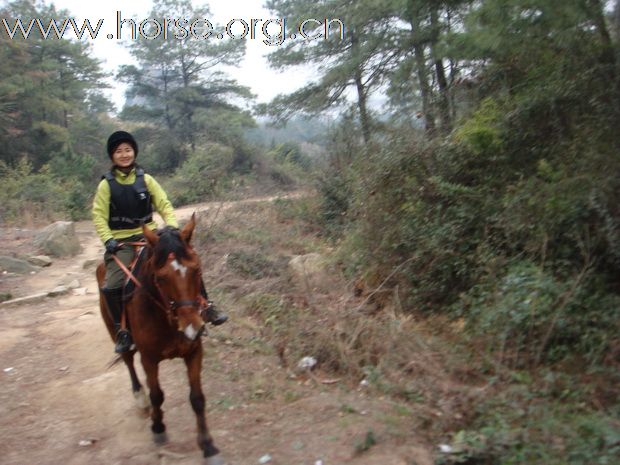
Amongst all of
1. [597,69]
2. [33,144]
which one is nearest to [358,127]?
[597,69]

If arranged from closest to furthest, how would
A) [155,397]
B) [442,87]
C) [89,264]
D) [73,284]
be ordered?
[155,397]
[73,284]
[442,87]
[89,264]

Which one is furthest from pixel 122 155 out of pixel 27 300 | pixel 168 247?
pixel 27 300

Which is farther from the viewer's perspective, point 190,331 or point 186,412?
point 186,412

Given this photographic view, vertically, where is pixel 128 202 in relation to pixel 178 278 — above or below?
above

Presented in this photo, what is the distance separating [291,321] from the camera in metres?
7.55

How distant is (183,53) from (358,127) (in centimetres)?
2348

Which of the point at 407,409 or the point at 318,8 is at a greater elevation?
the point at 318,8

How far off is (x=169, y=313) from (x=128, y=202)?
152 cm

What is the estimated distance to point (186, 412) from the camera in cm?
548

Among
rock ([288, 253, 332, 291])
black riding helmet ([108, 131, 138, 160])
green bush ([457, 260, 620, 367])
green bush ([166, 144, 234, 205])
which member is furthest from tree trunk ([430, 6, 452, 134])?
green bush ([166, 144, 234, 205])

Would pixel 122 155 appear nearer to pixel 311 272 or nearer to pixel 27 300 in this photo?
pixel 311 272

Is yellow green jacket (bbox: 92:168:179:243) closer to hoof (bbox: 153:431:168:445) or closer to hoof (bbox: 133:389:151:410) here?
hoof (bbox: 133:389:151:410)

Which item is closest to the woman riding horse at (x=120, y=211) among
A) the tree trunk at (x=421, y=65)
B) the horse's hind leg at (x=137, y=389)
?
the horse's hind leg at (x=137, y=389)

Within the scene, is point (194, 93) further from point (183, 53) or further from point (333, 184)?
point (333, 184)
